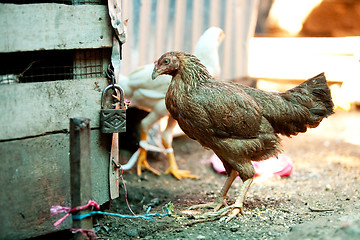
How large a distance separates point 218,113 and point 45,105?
1.33 meters

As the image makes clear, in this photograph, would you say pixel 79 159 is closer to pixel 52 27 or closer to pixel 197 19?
pixel 52 27

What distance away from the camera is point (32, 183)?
3.15 m

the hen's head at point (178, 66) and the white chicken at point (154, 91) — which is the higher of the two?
the hen's head at point (178, 66)

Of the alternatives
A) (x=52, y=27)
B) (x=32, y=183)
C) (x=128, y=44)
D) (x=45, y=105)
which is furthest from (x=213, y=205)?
(x=128, y=44)

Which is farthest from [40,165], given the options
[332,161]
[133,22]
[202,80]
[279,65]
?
[279,65]

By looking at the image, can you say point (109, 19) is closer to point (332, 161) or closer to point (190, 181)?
point (190, 181)

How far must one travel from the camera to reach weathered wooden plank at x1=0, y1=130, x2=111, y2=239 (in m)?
3.04

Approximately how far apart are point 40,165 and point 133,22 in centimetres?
273

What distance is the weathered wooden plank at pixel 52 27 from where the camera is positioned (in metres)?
2.97

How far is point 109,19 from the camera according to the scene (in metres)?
3.38

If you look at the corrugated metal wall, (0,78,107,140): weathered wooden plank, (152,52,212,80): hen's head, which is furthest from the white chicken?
(0,78,107,140): weathered wooden plank

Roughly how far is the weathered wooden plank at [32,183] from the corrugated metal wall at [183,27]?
2.36 metres

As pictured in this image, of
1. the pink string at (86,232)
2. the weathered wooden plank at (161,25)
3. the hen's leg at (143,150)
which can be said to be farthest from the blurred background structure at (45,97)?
the weathered wooden plank at (161,25)

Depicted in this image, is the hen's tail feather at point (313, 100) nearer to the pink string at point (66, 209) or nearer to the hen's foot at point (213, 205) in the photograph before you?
the hen's foot at point (213, 205)
